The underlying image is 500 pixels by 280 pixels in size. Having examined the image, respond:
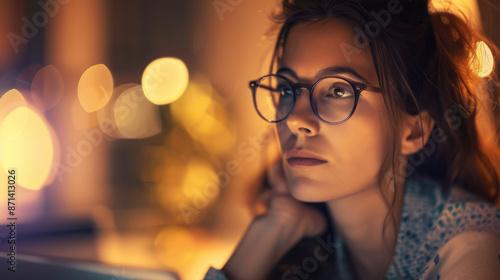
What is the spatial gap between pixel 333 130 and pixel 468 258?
36cm

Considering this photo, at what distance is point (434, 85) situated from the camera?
34.6 inches

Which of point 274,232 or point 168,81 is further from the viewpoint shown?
point 168,81

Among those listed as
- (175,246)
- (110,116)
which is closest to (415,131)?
(175,246)

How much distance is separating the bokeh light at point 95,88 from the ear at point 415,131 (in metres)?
1.66

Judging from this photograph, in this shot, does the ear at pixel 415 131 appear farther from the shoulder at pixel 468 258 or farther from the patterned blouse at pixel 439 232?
the shoulder at pixel 468 258

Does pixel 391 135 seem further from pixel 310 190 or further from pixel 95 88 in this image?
pixel 95 88

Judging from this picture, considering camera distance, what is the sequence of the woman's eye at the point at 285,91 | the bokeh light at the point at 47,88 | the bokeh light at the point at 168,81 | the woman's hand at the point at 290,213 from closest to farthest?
the woman's eye at the point at 285,91 < the woman's hand at the point at 290,213 < the bokeh light at the point at 47,88 < the bokeh light at the point at 168,81

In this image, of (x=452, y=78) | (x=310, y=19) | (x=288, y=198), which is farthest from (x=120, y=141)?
(x=452, y=78)

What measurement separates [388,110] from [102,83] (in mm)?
1743

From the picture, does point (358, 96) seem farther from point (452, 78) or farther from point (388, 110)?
point (452, 78)

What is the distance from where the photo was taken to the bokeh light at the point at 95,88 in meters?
2.08

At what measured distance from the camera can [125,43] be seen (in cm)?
224

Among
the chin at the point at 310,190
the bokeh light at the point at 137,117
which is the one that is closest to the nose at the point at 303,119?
the chin at the point at 310,190

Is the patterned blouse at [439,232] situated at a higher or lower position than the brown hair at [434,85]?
lower
